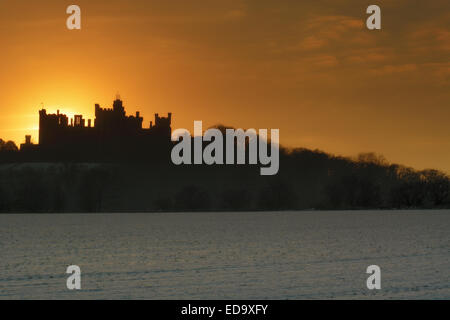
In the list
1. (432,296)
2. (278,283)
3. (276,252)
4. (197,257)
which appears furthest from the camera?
(276,252)

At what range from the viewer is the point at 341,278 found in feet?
190

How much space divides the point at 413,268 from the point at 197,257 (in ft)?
80.5
